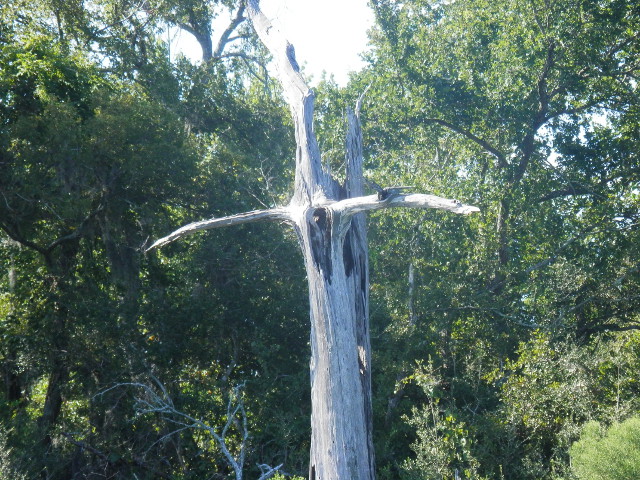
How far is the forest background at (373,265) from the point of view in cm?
880

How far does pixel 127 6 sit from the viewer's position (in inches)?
500

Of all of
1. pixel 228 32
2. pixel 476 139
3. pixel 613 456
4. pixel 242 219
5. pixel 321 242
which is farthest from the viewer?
pixel 228 32

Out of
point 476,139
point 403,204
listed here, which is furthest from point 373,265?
point 403,204

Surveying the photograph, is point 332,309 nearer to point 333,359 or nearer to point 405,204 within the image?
point 333,359

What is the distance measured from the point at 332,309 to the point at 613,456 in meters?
3.03

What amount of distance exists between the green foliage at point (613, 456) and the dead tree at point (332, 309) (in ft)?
7.14

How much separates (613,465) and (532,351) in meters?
2.81

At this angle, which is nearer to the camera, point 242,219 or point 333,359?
point 333,359

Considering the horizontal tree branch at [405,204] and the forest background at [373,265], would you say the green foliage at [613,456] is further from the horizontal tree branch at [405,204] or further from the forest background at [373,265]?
the horizontal tree branch at [405,204]

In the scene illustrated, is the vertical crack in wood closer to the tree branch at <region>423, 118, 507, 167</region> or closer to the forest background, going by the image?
the forest background

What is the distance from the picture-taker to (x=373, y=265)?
10.3 metres

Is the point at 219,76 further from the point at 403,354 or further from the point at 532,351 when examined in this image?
the point at 532,351

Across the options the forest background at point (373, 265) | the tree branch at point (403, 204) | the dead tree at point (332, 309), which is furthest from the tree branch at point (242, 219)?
the forest background at point (373, 265)

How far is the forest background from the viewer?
880cm
